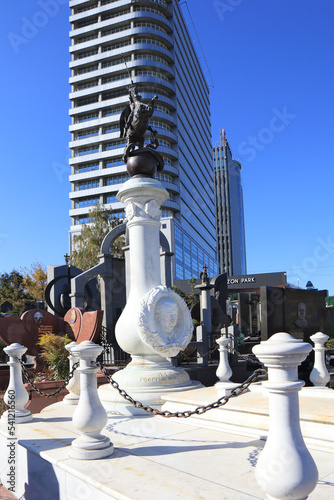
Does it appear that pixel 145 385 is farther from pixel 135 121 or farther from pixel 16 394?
pixel 135 121

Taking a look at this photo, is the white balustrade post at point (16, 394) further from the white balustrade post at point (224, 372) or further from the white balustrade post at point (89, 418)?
the white balustrade post at point (224, 372)

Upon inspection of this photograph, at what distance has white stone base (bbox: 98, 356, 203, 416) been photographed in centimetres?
648

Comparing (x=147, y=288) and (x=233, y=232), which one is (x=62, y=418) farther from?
(x=233, y=232)

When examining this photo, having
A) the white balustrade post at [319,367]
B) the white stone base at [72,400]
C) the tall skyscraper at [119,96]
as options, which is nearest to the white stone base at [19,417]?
the white stone base at [72,400]

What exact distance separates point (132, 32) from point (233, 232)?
3647 inches

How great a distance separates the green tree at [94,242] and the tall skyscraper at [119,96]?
26792 millimetres

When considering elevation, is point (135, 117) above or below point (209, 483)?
above

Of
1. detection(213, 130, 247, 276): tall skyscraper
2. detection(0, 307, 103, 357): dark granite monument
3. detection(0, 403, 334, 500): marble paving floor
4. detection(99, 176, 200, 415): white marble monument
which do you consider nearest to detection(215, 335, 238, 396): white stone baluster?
detection(99, 176, 200, 415): white marble monument

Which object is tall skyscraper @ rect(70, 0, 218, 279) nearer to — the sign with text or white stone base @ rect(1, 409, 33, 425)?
the sign with text

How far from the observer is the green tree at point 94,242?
3544 centimetres

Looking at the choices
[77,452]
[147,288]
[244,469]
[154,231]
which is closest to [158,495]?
[244,469]

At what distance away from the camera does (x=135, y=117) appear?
7.98 meters

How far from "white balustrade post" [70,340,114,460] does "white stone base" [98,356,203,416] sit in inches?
85.6

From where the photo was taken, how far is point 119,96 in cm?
7338
